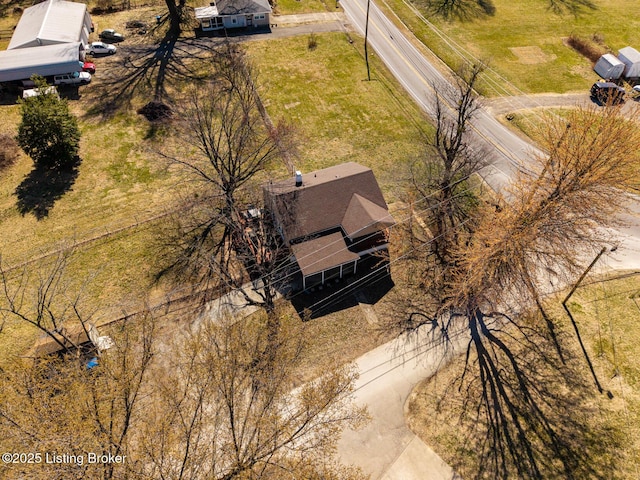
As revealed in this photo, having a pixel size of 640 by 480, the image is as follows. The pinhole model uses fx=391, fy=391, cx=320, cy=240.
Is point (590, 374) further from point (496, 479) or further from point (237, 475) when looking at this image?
point (237, 475)

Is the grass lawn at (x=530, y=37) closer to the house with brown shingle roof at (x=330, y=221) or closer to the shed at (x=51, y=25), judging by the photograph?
the house with brown shingle roof at (x=330, y=221)

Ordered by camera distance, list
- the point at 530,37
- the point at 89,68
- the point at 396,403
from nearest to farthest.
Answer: the point at 396,403 → the point at 89,68 → the point at 530,37

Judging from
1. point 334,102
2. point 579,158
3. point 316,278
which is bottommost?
point 316,278

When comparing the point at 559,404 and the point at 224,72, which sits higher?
the point at 224,72

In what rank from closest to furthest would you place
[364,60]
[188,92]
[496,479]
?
[496,479] < [188,92] < [364,60]

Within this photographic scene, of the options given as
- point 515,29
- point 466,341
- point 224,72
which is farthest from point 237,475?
point 515,29

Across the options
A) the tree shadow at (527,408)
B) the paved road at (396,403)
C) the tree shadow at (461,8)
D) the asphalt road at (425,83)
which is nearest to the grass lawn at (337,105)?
the asphalt road at (425,83)

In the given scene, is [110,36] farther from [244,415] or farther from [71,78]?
[244,415]

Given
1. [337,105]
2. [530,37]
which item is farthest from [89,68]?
[530,37]
